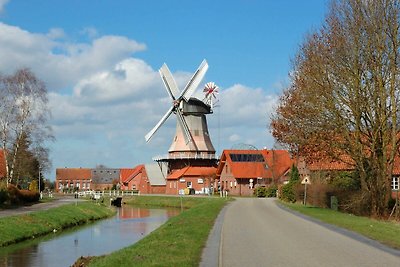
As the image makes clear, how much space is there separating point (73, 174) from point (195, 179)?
268 feet

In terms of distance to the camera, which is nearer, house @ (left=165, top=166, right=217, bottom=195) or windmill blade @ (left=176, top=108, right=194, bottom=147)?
house @ (left=165, top=166, right=217, bottom=195)

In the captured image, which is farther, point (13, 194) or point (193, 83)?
point (193, 83)

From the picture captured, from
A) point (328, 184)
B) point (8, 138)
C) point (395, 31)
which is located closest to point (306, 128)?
point (395, 31)

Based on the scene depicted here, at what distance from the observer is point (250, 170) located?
7625 centimetres

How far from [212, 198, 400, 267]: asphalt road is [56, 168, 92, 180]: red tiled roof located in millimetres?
138814

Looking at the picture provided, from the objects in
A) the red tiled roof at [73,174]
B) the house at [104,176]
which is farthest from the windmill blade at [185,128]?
the red tiled roof at [73,174]

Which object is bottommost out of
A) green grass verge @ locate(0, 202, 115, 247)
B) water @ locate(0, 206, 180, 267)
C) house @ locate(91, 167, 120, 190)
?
water @ locate(0, 206, 180, 267)

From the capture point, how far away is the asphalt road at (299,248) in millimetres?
12812

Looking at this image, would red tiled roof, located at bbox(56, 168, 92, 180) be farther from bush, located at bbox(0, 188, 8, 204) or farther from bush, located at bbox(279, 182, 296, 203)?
bush, located at bbox(279, 182, 296, 203)

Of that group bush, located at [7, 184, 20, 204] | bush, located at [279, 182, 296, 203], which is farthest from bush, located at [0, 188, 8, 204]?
bush, located at [279, 182, 296, 203]

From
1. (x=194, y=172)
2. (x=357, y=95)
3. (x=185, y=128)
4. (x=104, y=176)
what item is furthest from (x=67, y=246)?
(x=104, y=176)

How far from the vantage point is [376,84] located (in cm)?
2892

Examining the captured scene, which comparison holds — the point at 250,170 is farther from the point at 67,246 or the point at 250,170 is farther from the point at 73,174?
the point at 73,174

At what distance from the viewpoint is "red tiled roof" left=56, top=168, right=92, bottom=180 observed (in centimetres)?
15525
